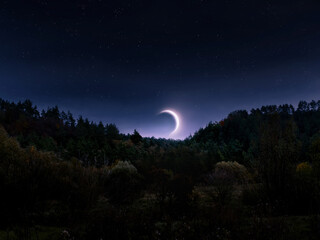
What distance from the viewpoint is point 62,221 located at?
656cm

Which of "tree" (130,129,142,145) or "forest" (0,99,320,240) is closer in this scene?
"forest" (0,99,320,240)

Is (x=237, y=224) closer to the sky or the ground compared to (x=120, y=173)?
closer to the ground

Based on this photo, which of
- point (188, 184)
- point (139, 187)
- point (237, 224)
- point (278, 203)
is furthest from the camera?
point (139, 187)

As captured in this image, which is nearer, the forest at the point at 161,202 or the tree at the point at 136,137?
the forest at the point at 161,202

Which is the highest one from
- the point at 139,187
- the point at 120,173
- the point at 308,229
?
the point at 120,173

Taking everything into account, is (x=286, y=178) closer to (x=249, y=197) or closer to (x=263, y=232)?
(x=249, y=197)

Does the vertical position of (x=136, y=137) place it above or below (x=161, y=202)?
above

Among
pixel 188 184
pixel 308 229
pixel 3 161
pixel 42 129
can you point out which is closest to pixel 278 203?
pixel 308 229

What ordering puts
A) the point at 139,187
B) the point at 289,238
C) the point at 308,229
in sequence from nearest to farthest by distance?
the point at 289,238
the point at 308,229
the point at 139,187

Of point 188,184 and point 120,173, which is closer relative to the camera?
point 188,184

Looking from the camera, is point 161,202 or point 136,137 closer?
point 161,202

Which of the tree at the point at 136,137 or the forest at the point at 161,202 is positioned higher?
the tree at the point at 136,137

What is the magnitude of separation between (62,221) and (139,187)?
6.44m

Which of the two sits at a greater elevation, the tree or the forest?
the tree
